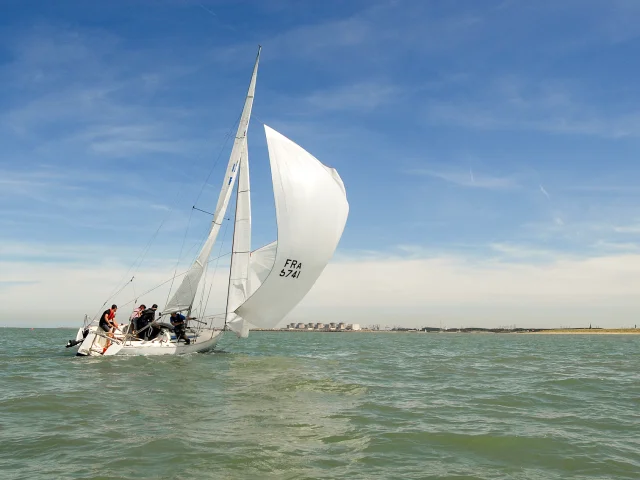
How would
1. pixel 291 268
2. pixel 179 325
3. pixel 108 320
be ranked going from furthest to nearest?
pixel 179 325, pixel 108 320, pixel 291 268

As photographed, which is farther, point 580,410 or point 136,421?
point 580,410

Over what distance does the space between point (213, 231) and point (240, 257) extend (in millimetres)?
2574

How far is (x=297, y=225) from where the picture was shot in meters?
22.8

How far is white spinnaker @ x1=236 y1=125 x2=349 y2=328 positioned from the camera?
2286 cm

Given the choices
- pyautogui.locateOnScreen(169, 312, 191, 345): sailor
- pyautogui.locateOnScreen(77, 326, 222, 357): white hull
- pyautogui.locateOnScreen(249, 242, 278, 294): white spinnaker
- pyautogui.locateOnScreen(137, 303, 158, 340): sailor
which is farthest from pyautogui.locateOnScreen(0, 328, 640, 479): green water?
pyautogui.locateOnScreen(169, 312, 191, 345): sailor

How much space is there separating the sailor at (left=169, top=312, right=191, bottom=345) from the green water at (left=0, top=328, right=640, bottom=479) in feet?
27.2

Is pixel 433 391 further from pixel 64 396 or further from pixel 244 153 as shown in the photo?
pixel 244 153

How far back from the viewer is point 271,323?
2456cm

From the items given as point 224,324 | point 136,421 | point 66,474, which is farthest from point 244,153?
point 66,474

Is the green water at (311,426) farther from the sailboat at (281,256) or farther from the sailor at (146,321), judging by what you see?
the sailor at (146,321)

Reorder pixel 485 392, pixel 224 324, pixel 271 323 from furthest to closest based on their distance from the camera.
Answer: pixel 224 324 → pixel 271 323 → pixel 485 392

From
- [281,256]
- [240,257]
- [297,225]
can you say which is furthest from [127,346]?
[297,225]

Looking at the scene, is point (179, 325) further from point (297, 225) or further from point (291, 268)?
point (297, 225)

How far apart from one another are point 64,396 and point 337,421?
7316mm
